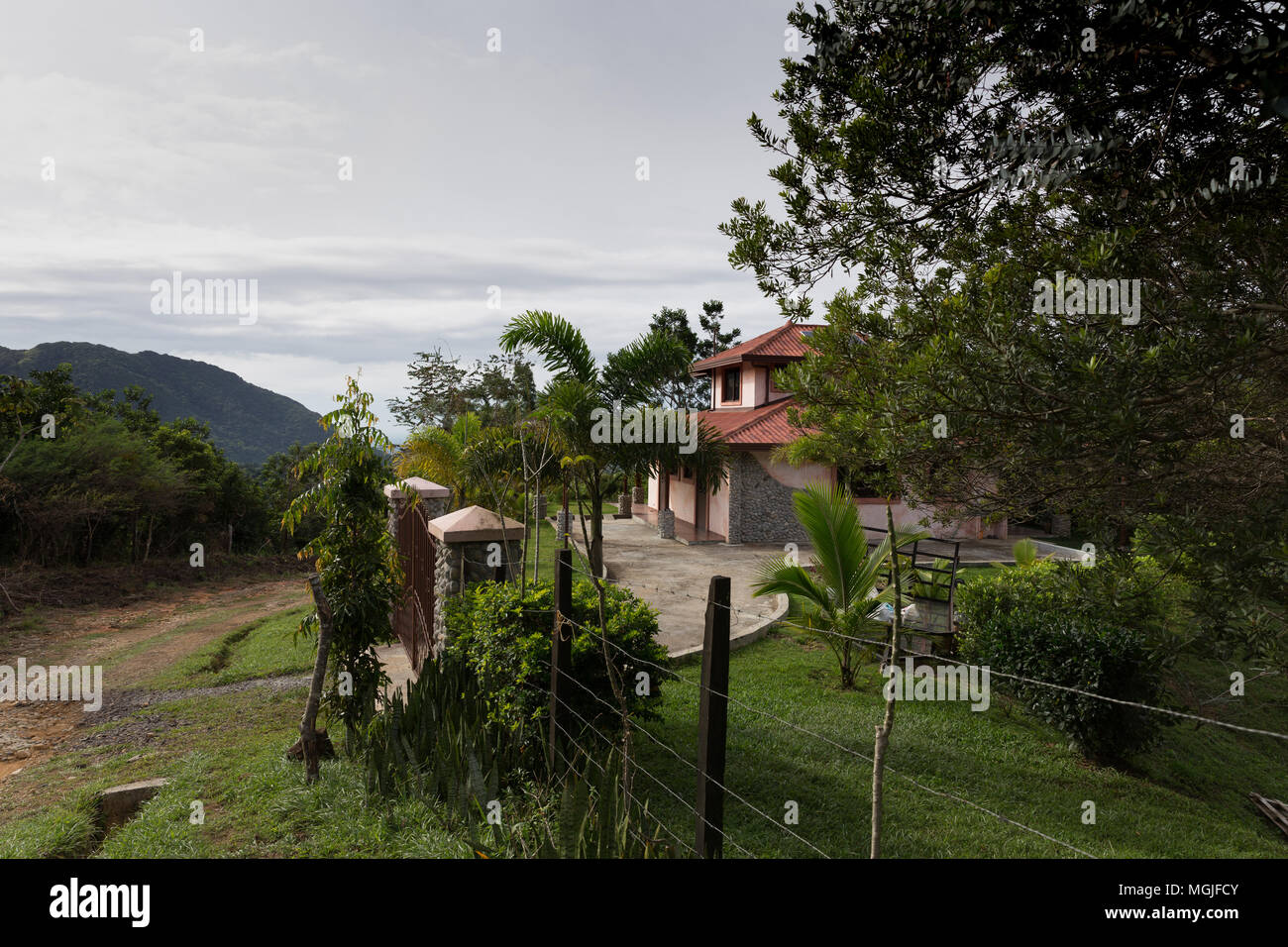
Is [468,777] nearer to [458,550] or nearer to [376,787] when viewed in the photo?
[376,787]

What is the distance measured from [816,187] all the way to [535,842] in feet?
17.4

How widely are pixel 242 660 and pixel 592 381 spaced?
22.6ft

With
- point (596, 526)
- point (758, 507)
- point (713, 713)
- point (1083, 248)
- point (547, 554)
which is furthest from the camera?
point (758, 507)

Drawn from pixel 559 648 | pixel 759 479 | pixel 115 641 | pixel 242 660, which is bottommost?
pixel 115 641

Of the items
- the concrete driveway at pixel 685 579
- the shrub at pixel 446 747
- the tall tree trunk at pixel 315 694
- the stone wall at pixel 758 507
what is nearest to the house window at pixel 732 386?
the stone wall at pixel 758 507

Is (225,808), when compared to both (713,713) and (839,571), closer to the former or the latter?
(713,713)

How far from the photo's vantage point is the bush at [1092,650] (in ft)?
19.6

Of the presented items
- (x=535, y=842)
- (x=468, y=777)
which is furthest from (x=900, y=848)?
(x=468, y=777)

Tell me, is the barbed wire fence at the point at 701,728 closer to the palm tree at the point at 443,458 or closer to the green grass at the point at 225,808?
the green grass at the point at 225,808

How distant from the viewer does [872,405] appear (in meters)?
6.09

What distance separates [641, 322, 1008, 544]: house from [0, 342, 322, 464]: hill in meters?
69.5

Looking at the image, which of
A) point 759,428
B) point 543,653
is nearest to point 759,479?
point 759,428

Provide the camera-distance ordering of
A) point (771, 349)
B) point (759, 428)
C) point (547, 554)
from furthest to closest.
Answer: point (771, 349) → point (759, 428) → point (547, 554)

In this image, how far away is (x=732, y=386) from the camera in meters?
25.5
